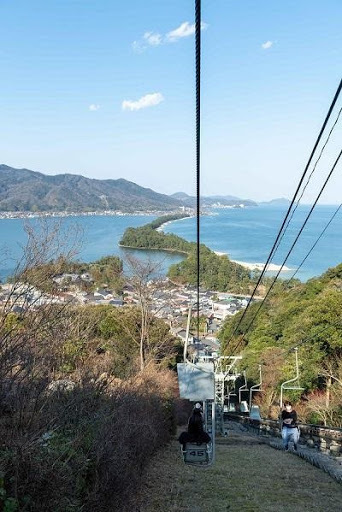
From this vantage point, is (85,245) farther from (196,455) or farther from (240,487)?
(240,487)

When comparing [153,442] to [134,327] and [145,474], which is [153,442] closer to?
[145,474]

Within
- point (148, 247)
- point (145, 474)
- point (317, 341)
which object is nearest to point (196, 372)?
point (145, 474)

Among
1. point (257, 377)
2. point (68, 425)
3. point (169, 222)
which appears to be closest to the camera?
point (68, 425)

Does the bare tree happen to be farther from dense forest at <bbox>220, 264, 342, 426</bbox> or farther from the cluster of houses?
dense forest at <bbox>220, 264, 342, 426</bbox>

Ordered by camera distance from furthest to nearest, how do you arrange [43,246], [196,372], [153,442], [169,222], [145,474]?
[169,222], [196,372], [153,442], [43,246], [145,474]

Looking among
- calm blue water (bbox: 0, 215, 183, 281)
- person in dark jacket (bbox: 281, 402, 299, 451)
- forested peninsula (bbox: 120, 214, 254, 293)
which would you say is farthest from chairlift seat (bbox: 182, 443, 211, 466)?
forested peninsula (bbox: 120, 214, 254, 293)

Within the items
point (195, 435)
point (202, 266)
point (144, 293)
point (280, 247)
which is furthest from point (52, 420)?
point (280, 247)

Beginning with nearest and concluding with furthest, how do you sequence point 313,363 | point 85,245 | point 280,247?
1. point 85,245
2. point 313,363
3. point 280,247
